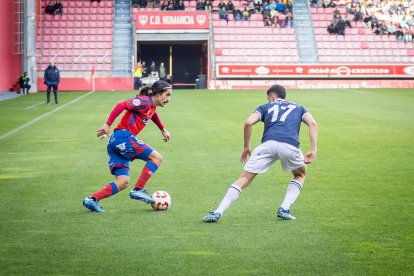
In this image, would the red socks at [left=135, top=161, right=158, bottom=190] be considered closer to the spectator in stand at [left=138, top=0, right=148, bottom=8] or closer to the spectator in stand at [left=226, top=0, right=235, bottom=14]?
the spectator in stand at [left=138, top=0, right=148, bottom=8]

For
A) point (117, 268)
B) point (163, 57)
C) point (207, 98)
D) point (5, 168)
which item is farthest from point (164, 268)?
point (163, 57)

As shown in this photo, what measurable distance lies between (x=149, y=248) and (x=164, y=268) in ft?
2.81

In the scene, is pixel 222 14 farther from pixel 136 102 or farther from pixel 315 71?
pixel 136 102

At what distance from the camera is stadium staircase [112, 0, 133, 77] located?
49.8 metres

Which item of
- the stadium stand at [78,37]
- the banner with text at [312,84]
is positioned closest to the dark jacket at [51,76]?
the stadium stand at [78,37]

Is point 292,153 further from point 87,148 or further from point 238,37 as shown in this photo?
point 238,37

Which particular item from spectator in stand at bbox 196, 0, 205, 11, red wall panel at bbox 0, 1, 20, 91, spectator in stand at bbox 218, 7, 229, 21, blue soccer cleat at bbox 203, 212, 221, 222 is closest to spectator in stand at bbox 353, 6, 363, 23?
spectator in stand at bbox 218, 7, 229, 21

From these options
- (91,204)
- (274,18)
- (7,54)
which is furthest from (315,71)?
(91,204)

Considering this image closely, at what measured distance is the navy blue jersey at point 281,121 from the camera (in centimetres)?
941

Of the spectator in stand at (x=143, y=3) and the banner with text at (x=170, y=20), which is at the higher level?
the spectator in stand at (x=143, y=3)

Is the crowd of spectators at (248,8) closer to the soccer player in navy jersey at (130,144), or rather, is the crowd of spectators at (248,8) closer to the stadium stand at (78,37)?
the stadium stand at (78,37)

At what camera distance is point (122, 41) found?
52.0 metres

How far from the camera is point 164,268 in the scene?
7.19 meters

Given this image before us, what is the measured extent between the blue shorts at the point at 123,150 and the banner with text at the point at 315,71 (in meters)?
38.9
